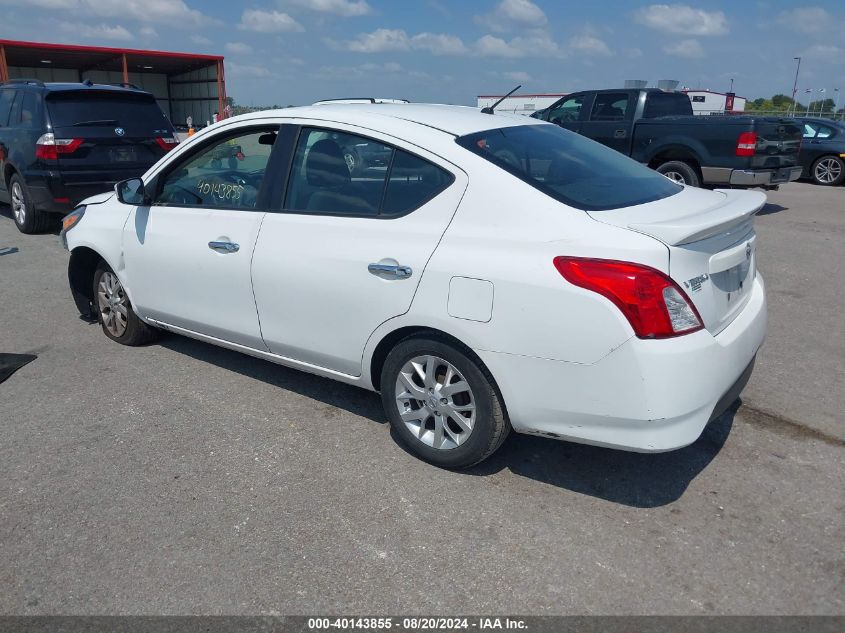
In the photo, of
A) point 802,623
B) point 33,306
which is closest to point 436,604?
point 802,623

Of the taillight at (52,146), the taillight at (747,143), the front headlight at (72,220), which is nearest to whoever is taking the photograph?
the front headlight at (72,220)

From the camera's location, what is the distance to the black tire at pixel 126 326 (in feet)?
16.2

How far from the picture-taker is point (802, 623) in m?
2.43

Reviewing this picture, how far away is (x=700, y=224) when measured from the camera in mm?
2902

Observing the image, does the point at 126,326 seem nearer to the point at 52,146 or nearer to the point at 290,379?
the point at 290,379

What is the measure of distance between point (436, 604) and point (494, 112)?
2800mm

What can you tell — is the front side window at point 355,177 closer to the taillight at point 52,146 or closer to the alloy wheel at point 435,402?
the alloy wheel at point 435,402

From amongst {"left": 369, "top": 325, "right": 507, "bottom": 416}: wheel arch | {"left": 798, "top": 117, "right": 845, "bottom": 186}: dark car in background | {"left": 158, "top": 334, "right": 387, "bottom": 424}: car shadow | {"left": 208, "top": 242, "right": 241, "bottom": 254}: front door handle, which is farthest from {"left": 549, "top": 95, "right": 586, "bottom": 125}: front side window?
{"left": 369, "top": 325, "right": 507, "bottom": 416}: wheel arch

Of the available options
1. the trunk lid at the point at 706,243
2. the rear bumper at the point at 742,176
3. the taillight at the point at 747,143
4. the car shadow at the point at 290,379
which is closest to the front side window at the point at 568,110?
the rear bumper at the point at 742,176

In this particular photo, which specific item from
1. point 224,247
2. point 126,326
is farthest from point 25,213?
point 224,247

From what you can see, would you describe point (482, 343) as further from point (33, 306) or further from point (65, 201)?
point (65, 201)

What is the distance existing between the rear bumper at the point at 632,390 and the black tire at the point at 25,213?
8.11 metres

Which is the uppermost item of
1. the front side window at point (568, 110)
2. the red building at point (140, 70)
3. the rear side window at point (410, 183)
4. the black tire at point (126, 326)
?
the red building at point (140, 70)

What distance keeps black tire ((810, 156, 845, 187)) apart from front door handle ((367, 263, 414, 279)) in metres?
15.7
